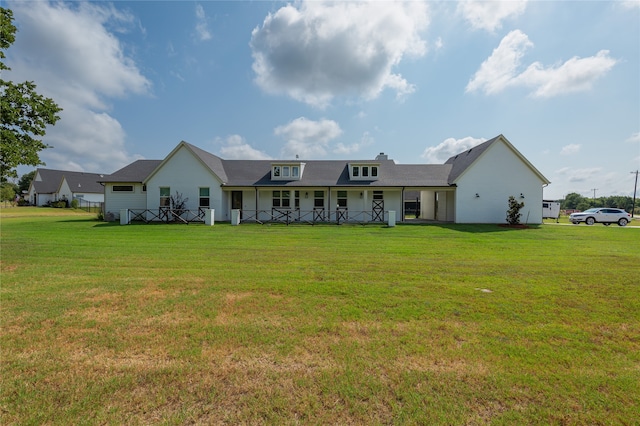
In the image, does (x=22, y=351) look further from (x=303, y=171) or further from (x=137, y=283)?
(x=303, y=171)

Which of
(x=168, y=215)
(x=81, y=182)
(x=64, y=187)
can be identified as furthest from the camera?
(x=81, y=182)

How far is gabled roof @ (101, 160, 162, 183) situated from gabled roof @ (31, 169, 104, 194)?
28.9 meters

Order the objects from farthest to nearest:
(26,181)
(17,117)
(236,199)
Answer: (26,181)
(236,199)
(17,117)

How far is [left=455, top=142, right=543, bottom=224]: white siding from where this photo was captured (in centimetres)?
1994

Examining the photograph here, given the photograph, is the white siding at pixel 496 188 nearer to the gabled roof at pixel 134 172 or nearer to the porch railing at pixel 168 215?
the porch railing at pixel 168 215

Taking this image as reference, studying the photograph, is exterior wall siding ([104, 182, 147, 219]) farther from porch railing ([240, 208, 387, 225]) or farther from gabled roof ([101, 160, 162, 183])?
porch railing ([240, 208, 387, 225])

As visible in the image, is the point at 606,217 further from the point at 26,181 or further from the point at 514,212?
the point at 26,181

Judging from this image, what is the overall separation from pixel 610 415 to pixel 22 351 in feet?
19.9

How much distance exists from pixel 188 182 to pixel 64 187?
1560 inches

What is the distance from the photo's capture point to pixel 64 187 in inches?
1779

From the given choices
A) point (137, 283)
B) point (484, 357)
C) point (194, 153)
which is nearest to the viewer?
point (484, 357)

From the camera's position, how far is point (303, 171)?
23797 millimetres

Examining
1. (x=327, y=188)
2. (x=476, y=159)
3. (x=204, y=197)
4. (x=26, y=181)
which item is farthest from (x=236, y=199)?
(x=26, y=181)

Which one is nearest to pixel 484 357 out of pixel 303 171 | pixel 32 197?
pixel 303 171
